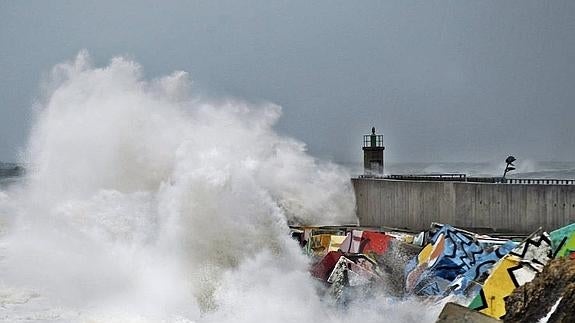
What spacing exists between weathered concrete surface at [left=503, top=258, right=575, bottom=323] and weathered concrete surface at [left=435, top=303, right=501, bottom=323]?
0.20 metres

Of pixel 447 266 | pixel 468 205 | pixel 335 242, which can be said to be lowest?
pixel 447 266

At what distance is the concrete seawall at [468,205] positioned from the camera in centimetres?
1246

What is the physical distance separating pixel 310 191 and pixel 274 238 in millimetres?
5982

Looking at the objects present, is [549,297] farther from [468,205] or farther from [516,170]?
[516,170]

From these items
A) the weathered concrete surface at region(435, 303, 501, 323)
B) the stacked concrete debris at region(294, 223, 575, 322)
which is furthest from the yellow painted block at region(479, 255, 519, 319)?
the weathered concrete surface at region(435, 303, 501, 323)

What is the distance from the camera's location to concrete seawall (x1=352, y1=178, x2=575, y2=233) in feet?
40.9

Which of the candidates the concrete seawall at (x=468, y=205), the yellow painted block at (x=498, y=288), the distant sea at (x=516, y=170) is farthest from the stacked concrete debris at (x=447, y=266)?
the distant sea at (x=516, y=170)

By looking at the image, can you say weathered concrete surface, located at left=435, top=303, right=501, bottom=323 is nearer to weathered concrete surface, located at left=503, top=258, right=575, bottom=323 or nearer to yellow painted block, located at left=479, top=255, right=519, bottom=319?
weathered concrete surface, located at left=503, top=258, right=575, bottom=323

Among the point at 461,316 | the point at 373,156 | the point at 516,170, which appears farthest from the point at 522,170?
the point at 461,316

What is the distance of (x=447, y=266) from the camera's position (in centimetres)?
1030

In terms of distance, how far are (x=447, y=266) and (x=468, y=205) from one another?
12.6 feet

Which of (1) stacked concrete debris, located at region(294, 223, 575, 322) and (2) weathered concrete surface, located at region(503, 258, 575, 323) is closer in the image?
(2) weathered concrete surface, located at region(503, 258, 575, 323)

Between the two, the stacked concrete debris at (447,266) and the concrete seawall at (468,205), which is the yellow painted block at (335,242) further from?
the concrete seawall at (468,205)

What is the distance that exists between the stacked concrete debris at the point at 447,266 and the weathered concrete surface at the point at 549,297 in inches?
0.5
